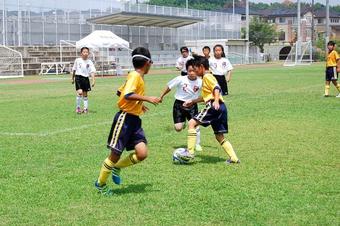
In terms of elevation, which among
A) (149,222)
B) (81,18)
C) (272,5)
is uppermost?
(272,5)

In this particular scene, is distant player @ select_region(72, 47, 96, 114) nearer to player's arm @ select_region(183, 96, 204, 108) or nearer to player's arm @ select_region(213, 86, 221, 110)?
player's arm @ select_region(183, 96, 204, 108)

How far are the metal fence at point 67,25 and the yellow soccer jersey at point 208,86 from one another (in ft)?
117

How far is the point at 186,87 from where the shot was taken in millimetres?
9617

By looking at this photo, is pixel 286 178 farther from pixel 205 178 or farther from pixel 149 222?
pixel 149 222

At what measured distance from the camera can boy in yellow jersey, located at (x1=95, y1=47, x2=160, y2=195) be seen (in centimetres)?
661

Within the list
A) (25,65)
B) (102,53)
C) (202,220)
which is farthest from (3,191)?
(102,53)

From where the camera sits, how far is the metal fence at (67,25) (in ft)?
142

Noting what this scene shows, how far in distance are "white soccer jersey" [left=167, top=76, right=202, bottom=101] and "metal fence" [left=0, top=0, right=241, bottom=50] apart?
1355 inches

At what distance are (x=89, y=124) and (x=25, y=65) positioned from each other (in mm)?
28445

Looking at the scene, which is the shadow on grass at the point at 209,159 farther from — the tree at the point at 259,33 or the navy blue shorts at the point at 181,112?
the tree at the point at 259,33

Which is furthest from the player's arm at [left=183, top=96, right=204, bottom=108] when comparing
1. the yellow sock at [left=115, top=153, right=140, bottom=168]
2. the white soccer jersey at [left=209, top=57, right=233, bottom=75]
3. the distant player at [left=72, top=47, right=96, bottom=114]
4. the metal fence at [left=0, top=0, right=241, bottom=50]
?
the metal fence at [left=0, top=0, right=241, bottom=50]

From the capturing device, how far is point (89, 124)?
43.0 ft

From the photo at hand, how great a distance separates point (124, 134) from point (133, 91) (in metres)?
0.51

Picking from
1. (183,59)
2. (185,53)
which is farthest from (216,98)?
(183,59)
